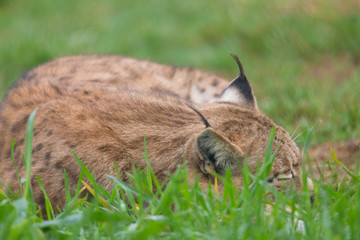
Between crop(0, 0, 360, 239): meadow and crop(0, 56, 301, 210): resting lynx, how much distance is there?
14cm

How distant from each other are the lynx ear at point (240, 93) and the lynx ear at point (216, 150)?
0.70 meters

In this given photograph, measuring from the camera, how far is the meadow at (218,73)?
2465 mm

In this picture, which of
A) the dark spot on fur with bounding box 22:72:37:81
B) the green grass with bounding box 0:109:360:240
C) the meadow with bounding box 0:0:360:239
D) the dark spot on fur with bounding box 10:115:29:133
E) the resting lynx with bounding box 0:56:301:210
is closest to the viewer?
the green grass with bounding box 0:109:360:240

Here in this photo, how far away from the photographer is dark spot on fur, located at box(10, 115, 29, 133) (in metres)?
3.65

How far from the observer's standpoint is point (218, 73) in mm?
7543

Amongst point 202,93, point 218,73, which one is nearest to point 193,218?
point 202,93

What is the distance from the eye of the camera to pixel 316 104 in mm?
5387

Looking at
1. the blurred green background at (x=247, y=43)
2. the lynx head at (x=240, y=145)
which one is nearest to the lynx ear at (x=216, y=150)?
the lynx head at (x=240, y=145)

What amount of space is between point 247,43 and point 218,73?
80 centimetres

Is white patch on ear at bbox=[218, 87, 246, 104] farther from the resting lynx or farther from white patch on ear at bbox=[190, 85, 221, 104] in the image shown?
white patch on ear at bbox=[190, 85, 221, 104]

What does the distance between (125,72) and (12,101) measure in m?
1.22

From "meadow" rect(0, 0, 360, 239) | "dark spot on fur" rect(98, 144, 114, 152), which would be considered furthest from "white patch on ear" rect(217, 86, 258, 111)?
"dark spot on fur" rect(98, 144, 114, 152)

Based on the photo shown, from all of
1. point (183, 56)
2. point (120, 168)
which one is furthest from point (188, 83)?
point (183, 56)

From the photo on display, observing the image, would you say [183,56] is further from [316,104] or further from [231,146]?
[231,146]
